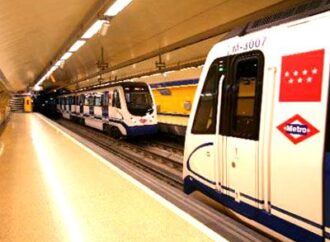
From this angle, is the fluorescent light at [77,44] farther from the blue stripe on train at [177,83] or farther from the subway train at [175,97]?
the blue stripe on train at [177,83]

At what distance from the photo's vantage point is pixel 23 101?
43125 mm

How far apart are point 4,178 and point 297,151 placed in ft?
17.0

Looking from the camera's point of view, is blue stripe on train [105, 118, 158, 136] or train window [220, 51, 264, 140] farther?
blue stripe on train [105, 118, 158, 136]

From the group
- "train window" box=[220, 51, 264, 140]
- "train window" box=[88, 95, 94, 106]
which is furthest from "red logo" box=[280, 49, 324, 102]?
"train window" box=[88, 95, 94, 106]

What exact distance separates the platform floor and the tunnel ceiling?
341 cm

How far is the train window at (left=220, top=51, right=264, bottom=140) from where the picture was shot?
3.93 meters

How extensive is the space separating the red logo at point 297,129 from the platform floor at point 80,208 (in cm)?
125

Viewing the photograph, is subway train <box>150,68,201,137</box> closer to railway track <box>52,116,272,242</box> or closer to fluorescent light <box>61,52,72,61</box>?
railway track <box>52,116,272,242</box>

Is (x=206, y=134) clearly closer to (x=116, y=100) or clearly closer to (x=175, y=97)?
(x=116, y=100)

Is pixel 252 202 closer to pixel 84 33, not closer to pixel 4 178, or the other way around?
pixel 4 178

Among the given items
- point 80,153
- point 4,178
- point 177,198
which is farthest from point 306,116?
point 80,153

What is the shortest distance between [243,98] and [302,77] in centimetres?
102

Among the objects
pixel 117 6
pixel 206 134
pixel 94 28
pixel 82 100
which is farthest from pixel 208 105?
pixel 82 100

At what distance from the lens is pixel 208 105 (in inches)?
197
